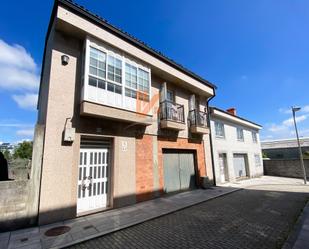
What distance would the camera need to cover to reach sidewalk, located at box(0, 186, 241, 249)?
4.37 meters

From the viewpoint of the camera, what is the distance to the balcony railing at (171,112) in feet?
31.9

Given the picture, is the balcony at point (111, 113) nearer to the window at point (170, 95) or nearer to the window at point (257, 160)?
the window at point (170, 95)

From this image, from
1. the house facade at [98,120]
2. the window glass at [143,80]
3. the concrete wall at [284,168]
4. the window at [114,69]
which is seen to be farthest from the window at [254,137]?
the window at [114,69]

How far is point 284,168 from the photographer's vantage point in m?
19.9

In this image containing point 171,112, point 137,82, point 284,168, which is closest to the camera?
point 137,82

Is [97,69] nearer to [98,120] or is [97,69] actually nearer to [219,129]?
[98,120]

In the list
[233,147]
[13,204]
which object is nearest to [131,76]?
[13,204]

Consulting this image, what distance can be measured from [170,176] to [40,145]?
Answer: 264 inches

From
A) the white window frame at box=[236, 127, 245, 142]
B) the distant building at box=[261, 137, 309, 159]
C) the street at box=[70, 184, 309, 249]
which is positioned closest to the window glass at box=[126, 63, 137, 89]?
the street at box=[70, 184, 309, 249]

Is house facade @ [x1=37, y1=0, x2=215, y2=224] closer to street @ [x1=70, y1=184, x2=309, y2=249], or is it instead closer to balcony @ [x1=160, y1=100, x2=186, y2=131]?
balcony @ [x1=160, y1=100, x2=186, y2=131]

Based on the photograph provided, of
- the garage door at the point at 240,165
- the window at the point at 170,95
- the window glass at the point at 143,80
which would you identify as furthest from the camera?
the garage door at the point at 240,165

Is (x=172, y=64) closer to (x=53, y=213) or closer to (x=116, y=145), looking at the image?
(x=116, y=145)

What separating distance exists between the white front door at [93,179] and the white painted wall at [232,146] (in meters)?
8.71

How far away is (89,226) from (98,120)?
3.71 m
